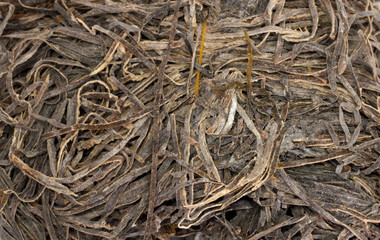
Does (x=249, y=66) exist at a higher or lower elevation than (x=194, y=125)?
higher

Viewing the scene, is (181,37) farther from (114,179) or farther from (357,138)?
(357,138)

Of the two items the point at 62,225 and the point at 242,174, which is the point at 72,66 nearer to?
the point at 62,225

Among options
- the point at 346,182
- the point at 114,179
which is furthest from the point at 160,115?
the point at 346,182

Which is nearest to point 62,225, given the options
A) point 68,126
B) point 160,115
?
point 68,126

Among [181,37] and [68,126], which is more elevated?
[181,37]

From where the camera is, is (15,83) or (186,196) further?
(15,83)

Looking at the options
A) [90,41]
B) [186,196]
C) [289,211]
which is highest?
[90,41]
